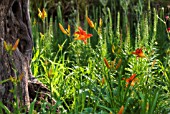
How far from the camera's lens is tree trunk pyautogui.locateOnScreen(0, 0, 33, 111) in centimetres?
290

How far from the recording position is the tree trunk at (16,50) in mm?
2898

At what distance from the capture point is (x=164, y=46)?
546 cm

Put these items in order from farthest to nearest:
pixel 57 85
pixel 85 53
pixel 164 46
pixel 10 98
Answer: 1. pixel 164 46
2. pixel 85 53
3. pixel 57 85
4. pixel 10 98

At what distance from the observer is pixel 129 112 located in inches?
124

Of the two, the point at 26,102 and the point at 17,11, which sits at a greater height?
the point at 17,11

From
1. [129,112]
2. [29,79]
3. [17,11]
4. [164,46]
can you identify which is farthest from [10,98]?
[164,46]

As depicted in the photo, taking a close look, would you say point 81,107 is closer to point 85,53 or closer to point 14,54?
point 14,54

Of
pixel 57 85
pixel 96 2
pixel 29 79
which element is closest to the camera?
pixel 29 79

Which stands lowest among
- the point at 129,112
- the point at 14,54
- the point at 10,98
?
the point at 129,112

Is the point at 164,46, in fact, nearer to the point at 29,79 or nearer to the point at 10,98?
the point at 29,79

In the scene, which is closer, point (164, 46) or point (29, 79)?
point (29, 79)

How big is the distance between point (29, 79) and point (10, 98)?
1.24ft

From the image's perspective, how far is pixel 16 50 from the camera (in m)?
3.08

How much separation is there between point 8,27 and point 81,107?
74cm
